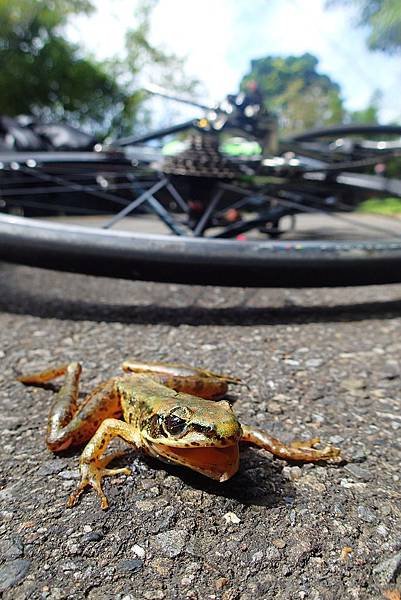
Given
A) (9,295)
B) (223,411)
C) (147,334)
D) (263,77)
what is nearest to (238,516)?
(223,411)

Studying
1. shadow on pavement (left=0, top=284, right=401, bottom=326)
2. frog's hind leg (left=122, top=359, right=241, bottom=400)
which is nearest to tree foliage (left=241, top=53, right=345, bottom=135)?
shadow on pavement (left=0, top=284, right=401, bottom=326)

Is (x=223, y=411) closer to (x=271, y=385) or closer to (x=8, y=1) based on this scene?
(x=271, y=385)

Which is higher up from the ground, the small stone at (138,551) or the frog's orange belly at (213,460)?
the frog's orange belly at (213,460)

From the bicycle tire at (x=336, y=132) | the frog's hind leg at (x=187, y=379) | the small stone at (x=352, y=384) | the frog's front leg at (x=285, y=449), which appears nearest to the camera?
the frog's front leg at (x=285, y=449)

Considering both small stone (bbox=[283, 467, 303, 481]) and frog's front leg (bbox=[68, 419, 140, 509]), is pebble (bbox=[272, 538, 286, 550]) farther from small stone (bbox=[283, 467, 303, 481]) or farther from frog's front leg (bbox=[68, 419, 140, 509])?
frog's front leg (bbox=[68, 419, 140, 509])

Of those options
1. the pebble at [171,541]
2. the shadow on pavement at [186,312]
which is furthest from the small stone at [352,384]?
the pebble at [171,541]

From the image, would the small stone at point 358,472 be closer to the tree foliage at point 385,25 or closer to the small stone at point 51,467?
the small stone at point 51,467

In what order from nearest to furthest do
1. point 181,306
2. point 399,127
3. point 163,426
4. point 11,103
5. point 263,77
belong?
point 163,426
point 181,306
point 399,127
point 263,77
point 11,103
